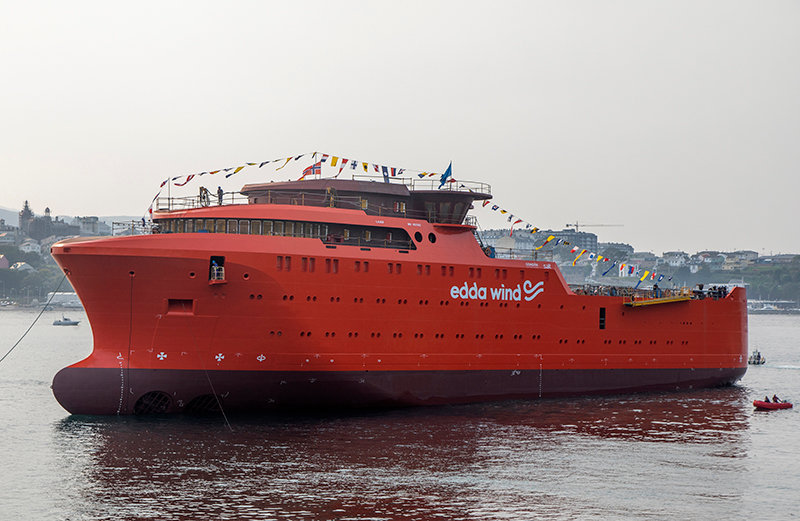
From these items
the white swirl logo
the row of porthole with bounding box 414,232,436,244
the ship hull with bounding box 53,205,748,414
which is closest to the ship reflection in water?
the ship hull with bounding box 53,205,748,414

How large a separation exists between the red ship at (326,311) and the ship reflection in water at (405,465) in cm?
123

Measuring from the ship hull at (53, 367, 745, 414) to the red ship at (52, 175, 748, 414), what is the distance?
51 millimetres

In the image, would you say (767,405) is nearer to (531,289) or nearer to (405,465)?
(531,289)

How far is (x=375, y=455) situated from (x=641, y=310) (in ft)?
65.1

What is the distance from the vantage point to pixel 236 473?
24250 mm

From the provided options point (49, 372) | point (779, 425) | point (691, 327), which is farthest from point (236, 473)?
point (49, 372)

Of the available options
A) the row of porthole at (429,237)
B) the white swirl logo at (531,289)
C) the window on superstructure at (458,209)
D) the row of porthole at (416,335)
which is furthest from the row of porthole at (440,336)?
the window on superstructure at (458,209)

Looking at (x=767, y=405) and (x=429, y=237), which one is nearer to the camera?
(x=429, y=237)

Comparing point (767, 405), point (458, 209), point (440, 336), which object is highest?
point (458, 209)

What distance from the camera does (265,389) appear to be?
3106 cm

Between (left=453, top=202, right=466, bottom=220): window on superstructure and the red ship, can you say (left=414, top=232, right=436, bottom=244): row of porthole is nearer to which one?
the red ship

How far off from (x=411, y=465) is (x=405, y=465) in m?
0.18

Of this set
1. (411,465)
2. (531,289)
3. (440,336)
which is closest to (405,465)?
(411,465)

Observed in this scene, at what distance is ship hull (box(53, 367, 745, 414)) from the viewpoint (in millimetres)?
30375
